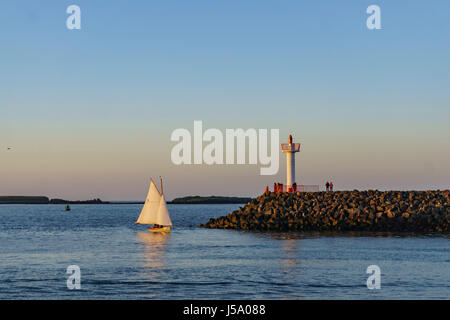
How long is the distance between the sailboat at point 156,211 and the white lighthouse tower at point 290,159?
48.1 ft

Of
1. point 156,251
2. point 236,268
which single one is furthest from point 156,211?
point 236,268

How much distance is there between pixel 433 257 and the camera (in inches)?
1309

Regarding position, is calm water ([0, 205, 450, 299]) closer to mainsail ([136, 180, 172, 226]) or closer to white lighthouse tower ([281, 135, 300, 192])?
mainsail ([136, 180, 172, 226])

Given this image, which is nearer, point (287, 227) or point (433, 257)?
point (433, 257)

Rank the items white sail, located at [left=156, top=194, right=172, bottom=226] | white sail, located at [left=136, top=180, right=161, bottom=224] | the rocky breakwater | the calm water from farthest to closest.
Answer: white sail, located at [left=136, top=180, right=161, bottom=224] < white sail, located at [left=156, top=194, right=172, bottom=226] < the rocky breakwater < the calm water

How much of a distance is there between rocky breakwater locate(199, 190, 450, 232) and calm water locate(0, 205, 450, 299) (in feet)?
19.3

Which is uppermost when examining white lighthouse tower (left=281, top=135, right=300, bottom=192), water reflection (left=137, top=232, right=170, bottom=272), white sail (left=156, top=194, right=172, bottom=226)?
white lighthouse tower (left=281, top=135, right=300, bottom=192)

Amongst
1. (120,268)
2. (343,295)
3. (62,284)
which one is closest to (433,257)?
(343,295)

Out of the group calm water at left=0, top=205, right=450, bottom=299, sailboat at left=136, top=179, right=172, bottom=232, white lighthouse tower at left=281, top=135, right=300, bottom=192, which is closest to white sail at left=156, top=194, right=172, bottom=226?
sailboat at left=136, top=179, right=172, bottom=232

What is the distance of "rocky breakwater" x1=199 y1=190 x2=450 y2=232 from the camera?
52.8m

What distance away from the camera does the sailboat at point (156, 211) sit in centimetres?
5852

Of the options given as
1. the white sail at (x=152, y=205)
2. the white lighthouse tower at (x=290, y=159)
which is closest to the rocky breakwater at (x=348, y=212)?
the white lighthouse tower at (x=290, y=159)
